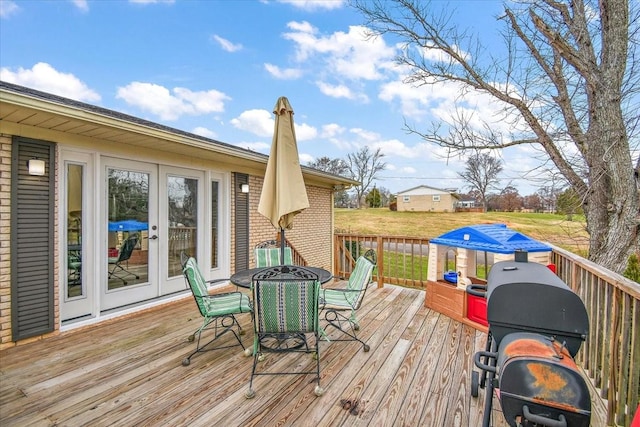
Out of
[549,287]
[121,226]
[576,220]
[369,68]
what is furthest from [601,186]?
[121,226]

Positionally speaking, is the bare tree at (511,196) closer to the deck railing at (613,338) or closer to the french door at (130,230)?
the deck railing at (613,338)

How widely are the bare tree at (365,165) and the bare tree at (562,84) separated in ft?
80.8

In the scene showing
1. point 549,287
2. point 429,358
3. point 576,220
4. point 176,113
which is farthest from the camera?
point 176,113

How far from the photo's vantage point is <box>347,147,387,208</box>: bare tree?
30609mm

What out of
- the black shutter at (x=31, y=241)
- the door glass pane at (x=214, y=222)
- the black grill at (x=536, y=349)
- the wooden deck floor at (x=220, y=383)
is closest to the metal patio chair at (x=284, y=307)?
the wooden deck floor at (x=220, y=383)

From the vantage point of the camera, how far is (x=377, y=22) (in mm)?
6117

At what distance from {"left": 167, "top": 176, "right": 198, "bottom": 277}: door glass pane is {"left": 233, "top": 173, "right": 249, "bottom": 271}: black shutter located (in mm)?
738

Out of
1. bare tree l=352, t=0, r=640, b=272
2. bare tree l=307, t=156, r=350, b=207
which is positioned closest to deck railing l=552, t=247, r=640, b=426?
bare tree l=352, t=0, r=640, b=272

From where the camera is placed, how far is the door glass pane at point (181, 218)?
4605mm

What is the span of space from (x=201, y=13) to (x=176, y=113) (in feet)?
20.7

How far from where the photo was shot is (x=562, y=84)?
4.68m

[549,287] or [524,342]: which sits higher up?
[549,287]

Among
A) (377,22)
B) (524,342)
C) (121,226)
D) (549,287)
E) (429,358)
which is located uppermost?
(377,22)

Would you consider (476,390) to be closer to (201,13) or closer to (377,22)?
(377,22)
